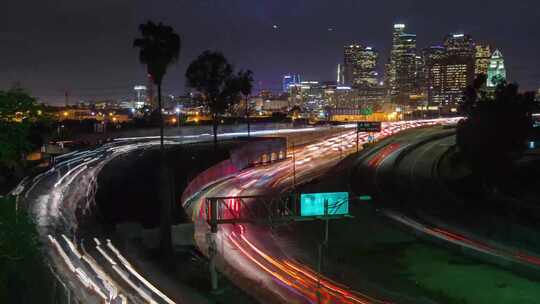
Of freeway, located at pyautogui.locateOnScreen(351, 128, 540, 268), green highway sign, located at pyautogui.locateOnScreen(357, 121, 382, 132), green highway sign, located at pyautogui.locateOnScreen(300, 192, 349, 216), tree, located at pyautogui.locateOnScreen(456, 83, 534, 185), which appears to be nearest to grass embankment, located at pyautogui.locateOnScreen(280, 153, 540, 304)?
freeway, located at pyautogui.locateOnScreen(351, 128, 540, 268)

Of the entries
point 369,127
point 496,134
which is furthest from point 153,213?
point 496,134

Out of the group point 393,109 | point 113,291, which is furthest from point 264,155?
point 393,109

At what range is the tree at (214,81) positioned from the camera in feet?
185

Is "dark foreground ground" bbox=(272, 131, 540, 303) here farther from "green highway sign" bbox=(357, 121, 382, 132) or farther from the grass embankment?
"green highway sign" bbox=(357, 121, 382, 132)

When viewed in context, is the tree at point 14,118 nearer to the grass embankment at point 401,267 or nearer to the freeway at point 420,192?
the grass embankment at point 401,267

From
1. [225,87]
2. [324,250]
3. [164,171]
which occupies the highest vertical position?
[225,87]

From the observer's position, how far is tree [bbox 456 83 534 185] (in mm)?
60219

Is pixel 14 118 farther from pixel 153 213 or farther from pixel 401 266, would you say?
pixel 401 266

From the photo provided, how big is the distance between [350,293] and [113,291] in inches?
411

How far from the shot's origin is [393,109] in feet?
617

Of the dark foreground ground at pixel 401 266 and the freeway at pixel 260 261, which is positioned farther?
the dark foreground ground at pixel 401 266

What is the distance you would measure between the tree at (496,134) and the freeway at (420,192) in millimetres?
5642

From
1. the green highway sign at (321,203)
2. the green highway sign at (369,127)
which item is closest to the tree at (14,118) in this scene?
the green highway sign at (321,203)

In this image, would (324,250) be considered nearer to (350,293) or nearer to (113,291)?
(350,293)
